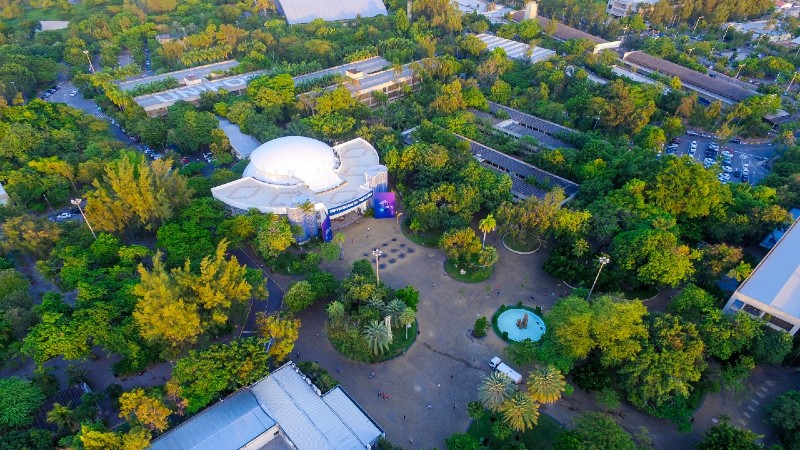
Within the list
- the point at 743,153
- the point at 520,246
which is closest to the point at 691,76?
the point at 743,153

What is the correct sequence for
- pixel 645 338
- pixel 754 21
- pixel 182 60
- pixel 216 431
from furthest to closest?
pixel 754 21 < pixel 182 60 < pixel 645 338 < pixel 216 431

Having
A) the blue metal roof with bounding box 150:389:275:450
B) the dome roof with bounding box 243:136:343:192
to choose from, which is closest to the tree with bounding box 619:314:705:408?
the blue metal roof with bounding box 150:389:275:450

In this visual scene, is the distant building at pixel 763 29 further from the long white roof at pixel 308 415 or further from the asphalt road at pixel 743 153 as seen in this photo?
the long white roof at pixel 308 415

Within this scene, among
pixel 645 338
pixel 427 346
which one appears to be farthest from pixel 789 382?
pixel 427 346

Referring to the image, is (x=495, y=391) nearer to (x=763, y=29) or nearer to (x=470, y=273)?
(x=470, y=273)

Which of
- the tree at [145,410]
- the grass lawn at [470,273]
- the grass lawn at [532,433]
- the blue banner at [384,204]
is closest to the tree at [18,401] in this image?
the tree at [145,410]

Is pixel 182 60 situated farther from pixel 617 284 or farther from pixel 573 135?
pixel 617 284

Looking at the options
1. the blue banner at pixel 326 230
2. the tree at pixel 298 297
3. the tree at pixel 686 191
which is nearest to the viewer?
the tree at pixel 298 297
